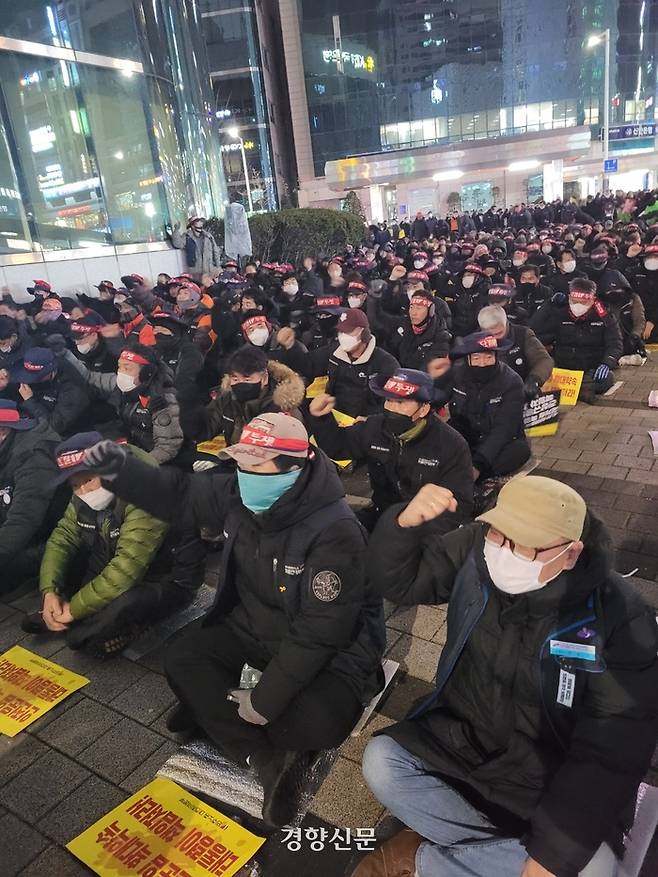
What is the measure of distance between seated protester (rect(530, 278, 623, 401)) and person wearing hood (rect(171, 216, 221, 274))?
11385mm

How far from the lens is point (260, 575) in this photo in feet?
9.55

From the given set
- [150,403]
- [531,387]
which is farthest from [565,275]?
[150,403]

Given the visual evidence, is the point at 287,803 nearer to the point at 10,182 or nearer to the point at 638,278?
the point at 638,278

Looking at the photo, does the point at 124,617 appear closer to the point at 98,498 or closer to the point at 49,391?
the point at 98,498

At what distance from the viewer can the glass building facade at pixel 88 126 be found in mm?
13586

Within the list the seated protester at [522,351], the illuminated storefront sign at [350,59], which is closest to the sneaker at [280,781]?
the seated protester at [522,351]

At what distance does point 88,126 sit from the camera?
15.2m

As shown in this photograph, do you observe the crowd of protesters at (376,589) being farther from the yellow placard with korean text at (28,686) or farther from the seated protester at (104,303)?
the seated protester at (104,303)

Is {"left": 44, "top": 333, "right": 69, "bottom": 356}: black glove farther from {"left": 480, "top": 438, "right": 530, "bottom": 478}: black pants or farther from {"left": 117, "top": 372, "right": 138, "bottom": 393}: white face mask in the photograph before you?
{"left": 480, "top": 438, "right": 530, "bottom": 478}: black pants

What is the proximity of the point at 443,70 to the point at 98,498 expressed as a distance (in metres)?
58.8

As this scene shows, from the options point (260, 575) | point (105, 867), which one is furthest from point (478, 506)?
point (105, 867)

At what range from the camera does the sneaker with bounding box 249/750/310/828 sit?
2.54 m

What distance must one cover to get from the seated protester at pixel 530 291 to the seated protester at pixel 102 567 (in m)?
7.22

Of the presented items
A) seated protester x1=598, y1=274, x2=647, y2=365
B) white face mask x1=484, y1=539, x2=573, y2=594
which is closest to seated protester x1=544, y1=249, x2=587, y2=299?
seated protester x1=598, y1=274, x2=647, y2=365
